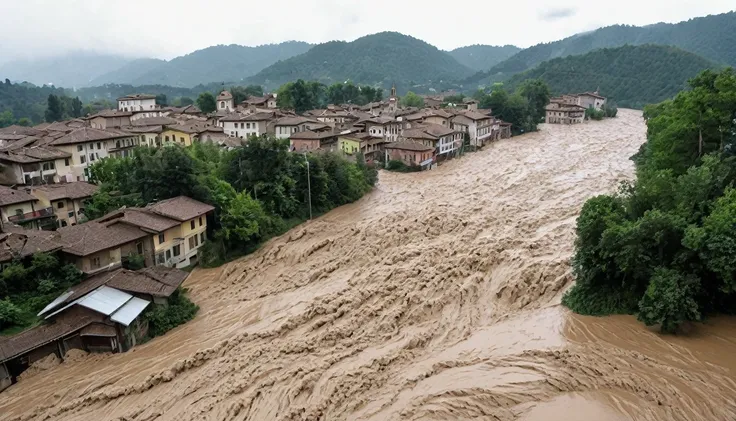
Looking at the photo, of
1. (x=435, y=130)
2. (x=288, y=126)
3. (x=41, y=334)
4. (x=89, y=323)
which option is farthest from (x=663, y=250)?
(x=288, y=126)

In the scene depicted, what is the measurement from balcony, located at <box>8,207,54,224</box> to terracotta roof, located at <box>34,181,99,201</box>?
53cm

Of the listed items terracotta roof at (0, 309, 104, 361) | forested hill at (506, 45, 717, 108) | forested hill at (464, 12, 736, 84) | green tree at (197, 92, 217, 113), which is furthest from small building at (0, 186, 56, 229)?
forested hill at (464, 12, 736, 84)

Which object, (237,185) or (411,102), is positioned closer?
(237,185)

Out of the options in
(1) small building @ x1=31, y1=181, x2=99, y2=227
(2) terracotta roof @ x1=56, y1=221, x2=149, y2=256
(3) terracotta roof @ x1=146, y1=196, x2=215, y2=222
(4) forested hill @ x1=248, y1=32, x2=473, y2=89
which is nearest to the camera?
(2) terracotta roof @ x1=56, y1=221, x2=149, y2=256

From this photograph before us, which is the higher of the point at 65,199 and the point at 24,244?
the point at 65,199

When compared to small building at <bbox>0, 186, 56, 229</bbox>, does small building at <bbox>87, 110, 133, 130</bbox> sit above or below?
above

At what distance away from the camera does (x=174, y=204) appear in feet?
61.4

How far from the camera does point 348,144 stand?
120 feet

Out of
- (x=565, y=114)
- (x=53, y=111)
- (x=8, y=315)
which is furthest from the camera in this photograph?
(x=565, y=114)

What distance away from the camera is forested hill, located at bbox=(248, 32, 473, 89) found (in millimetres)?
136250

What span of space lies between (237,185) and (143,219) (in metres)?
6.77

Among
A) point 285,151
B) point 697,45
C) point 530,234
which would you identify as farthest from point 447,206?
point 697,45

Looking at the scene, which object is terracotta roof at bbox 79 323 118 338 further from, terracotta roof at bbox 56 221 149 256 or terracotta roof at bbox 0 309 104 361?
terracotta roof at bbox 56 221 149 256

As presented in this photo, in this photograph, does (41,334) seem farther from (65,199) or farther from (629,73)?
(629,73)
